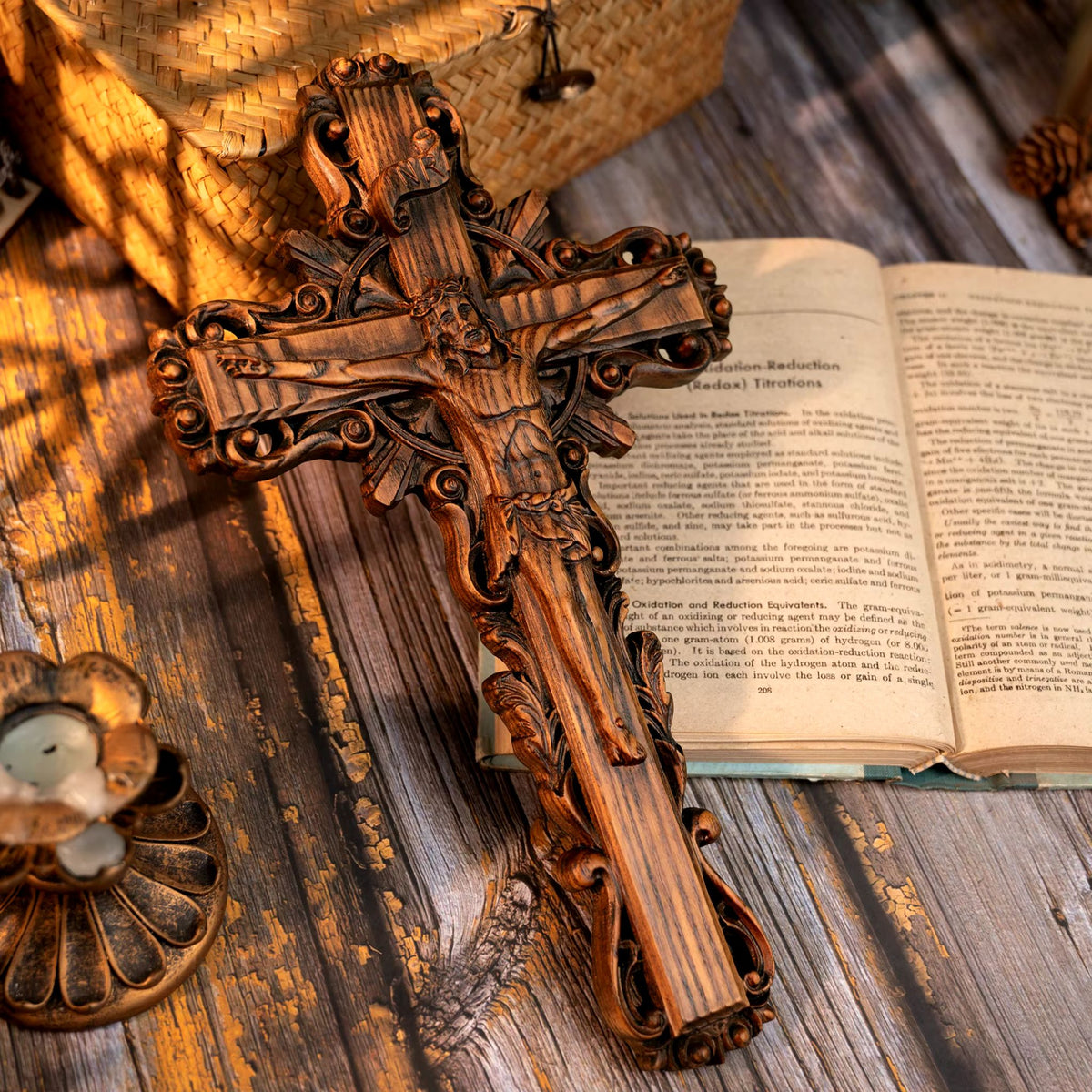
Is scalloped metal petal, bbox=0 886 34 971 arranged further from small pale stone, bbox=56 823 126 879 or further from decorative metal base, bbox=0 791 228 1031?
small pale stone, bbox=56 823 126 879

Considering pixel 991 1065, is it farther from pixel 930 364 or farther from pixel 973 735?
pixel 930 364

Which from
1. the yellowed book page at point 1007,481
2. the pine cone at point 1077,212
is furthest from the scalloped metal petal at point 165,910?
the pine cone at point 1077,212

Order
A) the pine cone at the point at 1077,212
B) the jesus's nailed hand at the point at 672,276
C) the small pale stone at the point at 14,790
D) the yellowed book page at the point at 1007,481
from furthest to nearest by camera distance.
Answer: the pine cone at the point at 1077,212
the yellowed book page at the point at 1007,481
the jesus's nailed hand at the point at 672,276
the small pale stone at the point at 14,790

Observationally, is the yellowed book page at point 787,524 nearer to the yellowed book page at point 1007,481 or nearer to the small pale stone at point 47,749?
the yellowed book page at point 1007,481

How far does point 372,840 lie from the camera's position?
Answer: 1188mm

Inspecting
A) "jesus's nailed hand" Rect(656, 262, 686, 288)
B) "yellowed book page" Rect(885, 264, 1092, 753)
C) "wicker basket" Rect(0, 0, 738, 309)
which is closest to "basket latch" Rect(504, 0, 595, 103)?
"wicker basket" Rect(0, 0, 738, 309)

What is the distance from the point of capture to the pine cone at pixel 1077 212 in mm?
1741

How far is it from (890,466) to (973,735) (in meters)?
0.35

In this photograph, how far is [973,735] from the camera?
1.29 m

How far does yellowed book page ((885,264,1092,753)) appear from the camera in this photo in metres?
1.32

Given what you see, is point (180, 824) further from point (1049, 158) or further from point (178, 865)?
point (1049, 158)

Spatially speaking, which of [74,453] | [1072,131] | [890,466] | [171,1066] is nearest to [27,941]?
[171,1066]

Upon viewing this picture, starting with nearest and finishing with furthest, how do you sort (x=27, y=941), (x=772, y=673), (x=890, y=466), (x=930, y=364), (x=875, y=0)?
(x=27, y=941), (x=772, y=673), (x=890, y=466), (x=930, y=364), (x=875, y=0)

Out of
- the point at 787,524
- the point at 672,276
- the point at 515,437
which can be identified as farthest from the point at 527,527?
the point at 787,524
